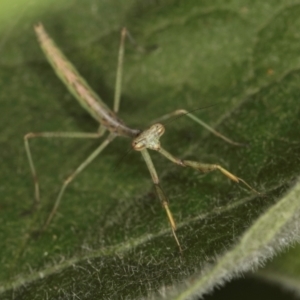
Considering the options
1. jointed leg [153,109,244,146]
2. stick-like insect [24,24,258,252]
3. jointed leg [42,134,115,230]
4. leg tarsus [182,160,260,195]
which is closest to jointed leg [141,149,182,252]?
stick-like insect [24,24,258,252]

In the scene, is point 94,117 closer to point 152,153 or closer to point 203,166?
point 152,153

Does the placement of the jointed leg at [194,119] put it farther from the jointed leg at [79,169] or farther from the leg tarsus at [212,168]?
the jointed leg at [79,169]

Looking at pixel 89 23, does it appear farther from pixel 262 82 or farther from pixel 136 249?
pixel 136 249

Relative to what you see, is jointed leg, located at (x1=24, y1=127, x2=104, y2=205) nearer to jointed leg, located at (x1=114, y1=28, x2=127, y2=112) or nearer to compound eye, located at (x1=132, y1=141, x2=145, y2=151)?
jointed leg, located at (x1=114, y1=28, x2=127, y2=112)

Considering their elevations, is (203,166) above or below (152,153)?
above

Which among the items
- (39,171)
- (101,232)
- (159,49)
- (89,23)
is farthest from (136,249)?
(89,23)

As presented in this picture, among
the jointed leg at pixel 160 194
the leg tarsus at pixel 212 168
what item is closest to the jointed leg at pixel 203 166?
the leg tarsus at pixel 212 168

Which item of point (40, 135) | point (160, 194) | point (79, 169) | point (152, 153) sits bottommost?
point (152, 153)

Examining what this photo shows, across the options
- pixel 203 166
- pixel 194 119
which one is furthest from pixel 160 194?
pixel 194 119
